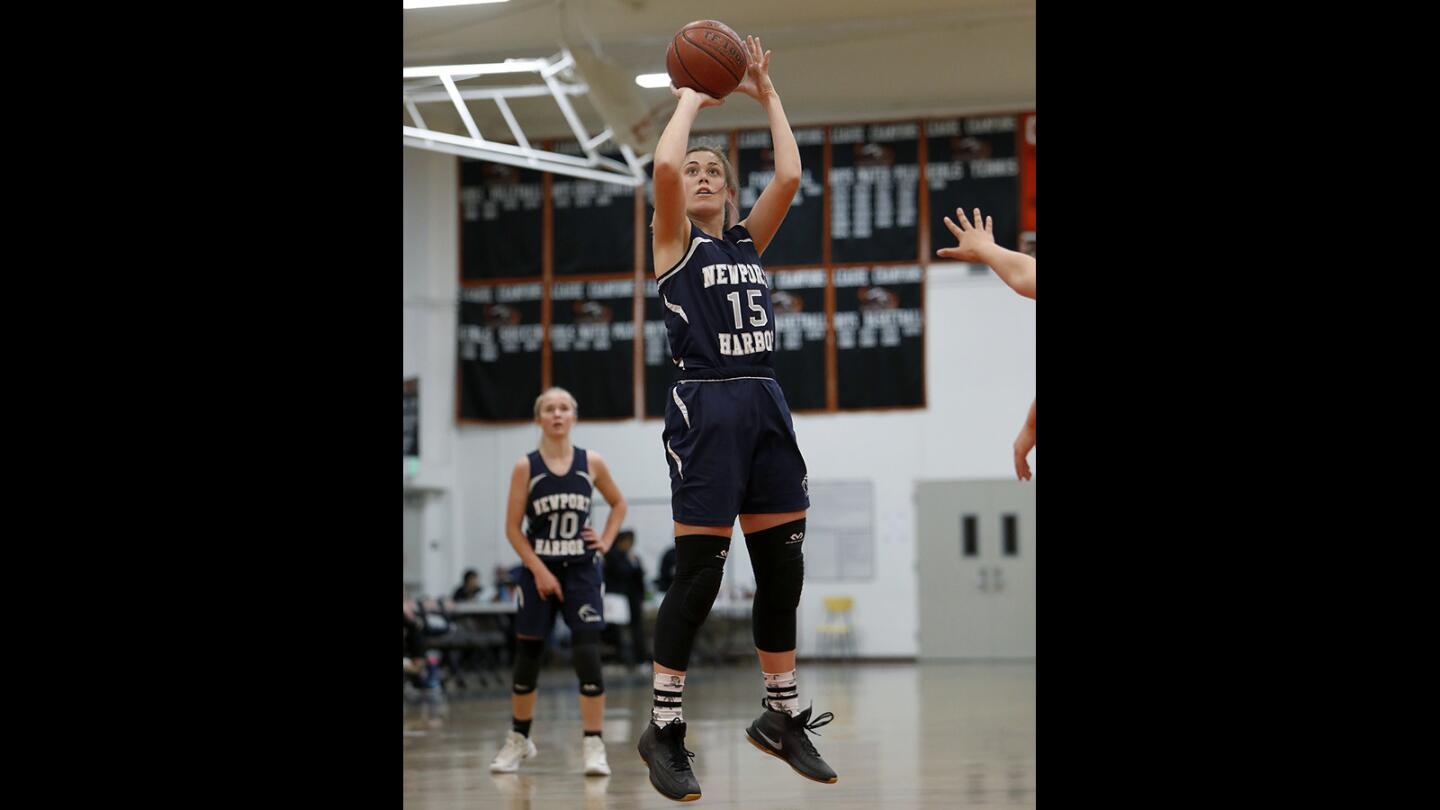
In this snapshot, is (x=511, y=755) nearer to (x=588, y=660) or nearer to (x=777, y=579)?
(x=588, y=660)

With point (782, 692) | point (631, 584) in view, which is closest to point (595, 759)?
point (782, 692)

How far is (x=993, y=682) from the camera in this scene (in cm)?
1362

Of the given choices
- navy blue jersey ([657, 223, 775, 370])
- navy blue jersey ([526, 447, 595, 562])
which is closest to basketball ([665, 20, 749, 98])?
navy blue jersey ([657, 223, 775, 370])

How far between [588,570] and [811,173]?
11.3 metres

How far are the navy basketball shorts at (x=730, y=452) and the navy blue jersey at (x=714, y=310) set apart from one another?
0.25ft

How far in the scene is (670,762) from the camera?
393 cm

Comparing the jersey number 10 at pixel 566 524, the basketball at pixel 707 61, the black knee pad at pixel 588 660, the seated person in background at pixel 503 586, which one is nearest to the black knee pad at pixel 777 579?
the basketball at pixel 707 61

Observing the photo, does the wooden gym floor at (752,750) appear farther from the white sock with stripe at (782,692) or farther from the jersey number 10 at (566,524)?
the jersey number 10 at (566,524)

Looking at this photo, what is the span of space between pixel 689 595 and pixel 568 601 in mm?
2824

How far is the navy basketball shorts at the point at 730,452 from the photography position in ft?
13.2

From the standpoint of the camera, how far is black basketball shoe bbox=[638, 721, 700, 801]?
3.86 meters
